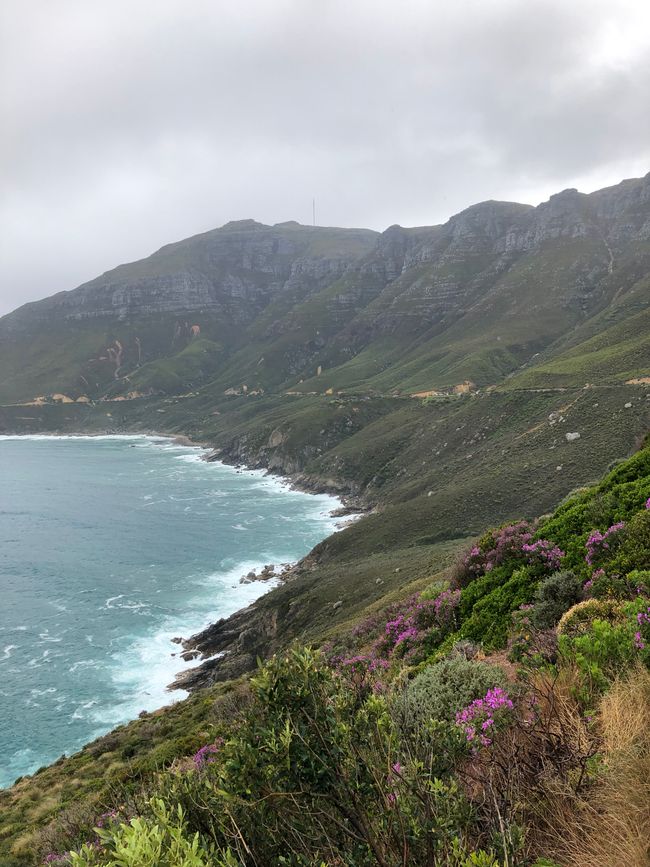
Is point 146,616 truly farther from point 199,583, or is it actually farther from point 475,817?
point 475,817

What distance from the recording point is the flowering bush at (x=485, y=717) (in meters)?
5.15

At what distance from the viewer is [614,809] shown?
3.54 metres

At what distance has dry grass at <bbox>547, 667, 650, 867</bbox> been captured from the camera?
3.22 m

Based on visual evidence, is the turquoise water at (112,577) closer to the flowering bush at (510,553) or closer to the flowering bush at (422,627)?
the flowering bush at (422,627)

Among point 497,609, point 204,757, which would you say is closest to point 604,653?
point 497,609

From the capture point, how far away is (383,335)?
655 feet

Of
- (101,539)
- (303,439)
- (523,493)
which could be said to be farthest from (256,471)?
(523,493)

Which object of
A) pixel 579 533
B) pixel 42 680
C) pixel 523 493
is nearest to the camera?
pixel 579 533

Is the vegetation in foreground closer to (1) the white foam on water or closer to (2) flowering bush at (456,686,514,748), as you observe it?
(2) flowering bush at (456,686,514,748)

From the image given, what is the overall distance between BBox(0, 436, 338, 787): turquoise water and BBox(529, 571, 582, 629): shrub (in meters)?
32.9

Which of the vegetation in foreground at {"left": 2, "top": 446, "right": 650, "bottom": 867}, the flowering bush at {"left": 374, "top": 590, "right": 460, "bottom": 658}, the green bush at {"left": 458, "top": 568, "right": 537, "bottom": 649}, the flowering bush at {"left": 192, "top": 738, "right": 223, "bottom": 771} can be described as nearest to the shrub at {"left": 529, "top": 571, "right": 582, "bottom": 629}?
the green bush at {"left": 458, "top": 568, "right": 537, "bottom": 649}

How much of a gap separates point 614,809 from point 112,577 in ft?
213

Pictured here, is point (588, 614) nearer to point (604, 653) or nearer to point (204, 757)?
point (604, 653)

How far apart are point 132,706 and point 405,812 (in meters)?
38.9
